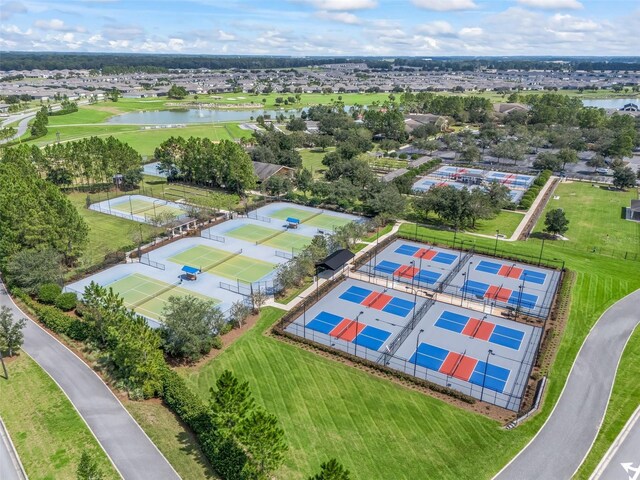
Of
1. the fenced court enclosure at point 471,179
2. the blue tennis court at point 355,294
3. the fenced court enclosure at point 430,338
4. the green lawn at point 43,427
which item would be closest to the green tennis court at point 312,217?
the blue tennis court at point 355,294

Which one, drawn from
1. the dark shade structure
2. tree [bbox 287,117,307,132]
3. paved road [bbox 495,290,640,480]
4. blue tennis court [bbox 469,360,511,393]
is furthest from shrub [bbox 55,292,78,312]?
tree [bbox 287,117,307,132]

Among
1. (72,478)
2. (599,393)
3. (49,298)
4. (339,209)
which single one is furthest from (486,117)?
(72,478)

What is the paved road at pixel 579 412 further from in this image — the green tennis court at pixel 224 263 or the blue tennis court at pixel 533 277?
the green tennis court at pixel 224 263

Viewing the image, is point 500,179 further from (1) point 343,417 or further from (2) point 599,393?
(1) point 343,417

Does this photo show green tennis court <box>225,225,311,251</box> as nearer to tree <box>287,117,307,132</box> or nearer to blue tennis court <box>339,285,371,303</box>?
blue tennis court <box>339,285,371,303</box>

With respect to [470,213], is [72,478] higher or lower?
lower

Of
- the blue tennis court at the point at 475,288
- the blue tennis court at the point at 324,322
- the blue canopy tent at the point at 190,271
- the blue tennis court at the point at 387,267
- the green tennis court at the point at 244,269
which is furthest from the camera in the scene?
the blue tennis court at the point at 387,267
